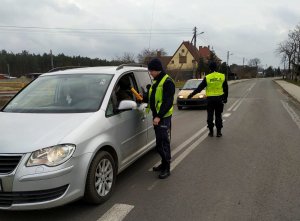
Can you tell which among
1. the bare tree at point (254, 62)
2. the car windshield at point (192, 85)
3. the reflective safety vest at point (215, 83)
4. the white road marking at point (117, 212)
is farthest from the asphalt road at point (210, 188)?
the bare tree at point (254, 62)

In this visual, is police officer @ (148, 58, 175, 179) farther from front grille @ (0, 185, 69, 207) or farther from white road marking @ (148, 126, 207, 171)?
front grille @ (0, 185, 69, 207)

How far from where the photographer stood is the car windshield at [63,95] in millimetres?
4957

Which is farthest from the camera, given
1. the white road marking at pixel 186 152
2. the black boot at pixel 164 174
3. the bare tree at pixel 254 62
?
the bare tree at pixel 254 62

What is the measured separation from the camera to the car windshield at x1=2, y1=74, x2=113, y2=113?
4957mm

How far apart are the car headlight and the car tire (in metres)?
0.46

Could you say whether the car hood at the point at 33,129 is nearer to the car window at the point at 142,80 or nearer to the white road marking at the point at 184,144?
the car window at the point at 142,80

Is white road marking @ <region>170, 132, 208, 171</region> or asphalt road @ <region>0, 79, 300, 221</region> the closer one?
asphalt road @ <region>0, 79, 300, 221</region>

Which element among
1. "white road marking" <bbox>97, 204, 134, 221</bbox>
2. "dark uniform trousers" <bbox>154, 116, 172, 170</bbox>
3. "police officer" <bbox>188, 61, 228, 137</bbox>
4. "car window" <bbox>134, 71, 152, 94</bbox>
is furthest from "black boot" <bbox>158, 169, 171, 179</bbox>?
"police officer" <bbox>188, 61, 228, 137</bbox>

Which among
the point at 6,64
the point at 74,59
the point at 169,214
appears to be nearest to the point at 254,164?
the point at 169,214

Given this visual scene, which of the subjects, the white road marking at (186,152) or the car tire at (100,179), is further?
the white road marking at (186,152)

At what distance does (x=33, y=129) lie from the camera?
4.21 m

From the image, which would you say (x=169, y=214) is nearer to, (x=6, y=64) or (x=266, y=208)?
(x=266, y=208)

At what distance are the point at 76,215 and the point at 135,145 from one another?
5.92 feet

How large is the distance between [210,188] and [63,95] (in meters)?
2.52
